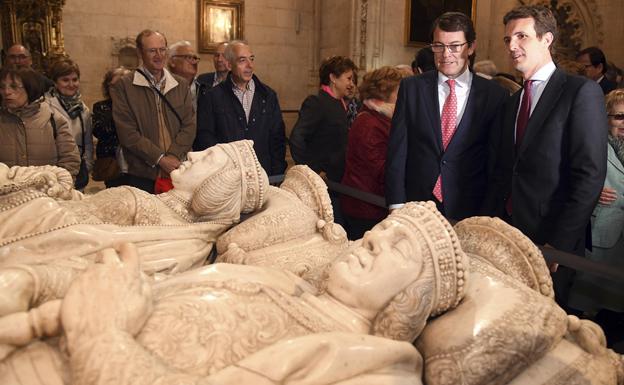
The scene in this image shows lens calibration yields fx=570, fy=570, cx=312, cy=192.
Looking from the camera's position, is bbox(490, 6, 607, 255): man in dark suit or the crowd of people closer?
bbox(490, 6, 607, 255): man in dark suit

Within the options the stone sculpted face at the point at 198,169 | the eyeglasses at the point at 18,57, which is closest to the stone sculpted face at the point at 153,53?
the stone sculpted face at the point at 198,169

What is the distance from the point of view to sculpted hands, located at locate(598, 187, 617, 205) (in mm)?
3359

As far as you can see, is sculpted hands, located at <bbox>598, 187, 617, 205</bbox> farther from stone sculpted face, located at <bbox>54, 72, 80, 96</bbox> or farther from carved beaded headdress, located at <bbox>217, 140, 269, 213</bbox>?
stone sculpted face, located at <bbox>54, 72, 80, 96</bbox>

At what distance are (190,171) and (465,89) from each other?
5.51 feet

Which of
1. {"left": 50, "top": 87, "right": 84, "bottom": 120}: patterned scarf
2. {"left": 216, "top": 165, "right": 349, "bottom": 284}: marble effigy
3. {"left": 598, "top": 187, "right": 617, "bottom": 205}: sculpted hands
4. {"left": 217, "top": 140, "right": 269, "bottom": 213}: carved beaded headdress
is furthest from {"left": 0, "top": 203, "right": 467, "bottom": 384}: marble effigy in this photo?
{"left": 50, "top": 87, "right": 84, "bottom": 120}: patterned scarf

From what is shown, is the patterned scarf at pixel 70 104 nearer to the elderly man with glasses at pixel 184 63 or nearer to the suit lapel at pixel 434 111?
the elderly man with glasses at pixel 184 63

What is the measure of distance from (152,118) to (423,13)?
852 centimetres

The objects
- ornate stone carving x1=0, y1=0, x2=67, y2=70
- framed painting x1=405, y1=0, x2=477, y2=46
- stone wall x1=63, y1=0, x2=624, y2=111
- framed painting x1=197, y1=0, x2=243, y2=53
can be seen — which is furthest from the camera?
framed painting x1=405, y1=0, x2=477, y2=46

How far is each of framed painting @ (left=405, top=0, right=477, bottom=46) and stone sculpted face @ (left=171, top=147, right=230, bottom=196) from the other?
9.42m

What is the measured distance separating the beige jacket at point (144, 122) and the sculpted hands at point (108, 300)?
276 cm

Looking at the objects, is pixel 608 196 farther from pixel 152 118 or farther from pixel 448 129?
pixel 152 118

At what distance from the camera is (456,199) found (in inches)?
133

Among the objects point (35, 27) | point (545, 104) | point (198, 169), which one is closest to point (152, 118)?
point (198, 169)

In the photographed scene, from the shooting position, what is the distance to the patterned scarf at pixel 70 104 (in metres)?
5.02
